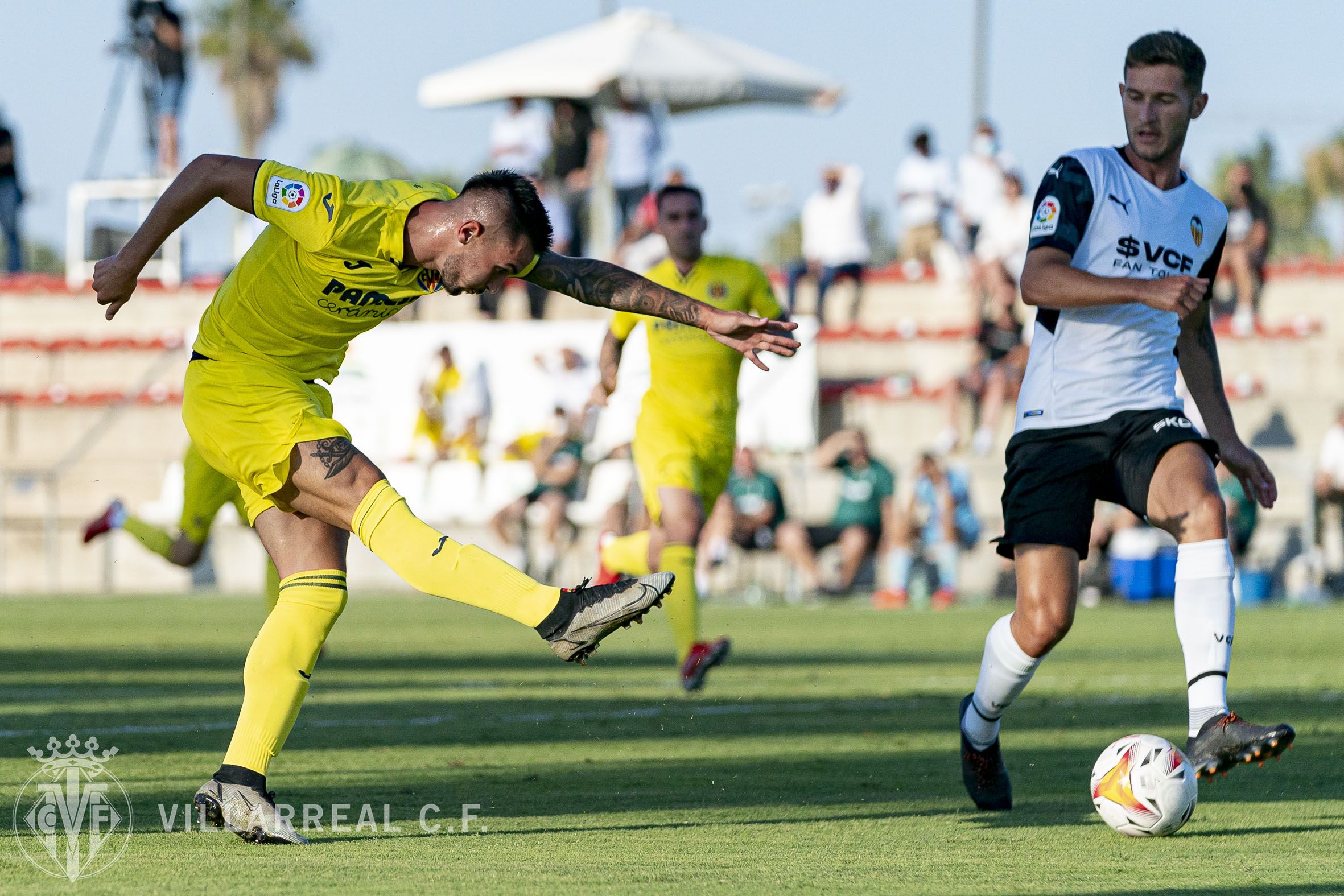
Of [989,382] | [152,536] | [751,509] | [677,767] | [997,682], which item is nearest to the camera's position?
[997,682]

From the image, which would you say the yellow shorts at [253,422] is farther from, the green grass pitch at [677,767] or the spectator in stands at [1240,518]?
the spectator in stands at [1240,518]

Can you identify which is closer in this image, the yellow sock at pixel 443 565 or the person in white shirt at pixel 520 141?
the yellow sock at pixel 443 565

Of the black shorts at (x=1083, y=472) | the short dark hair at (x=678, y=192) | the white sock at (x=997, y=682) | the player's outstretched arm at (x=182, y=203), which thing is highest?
the short dark hair at (x=678, y=192)

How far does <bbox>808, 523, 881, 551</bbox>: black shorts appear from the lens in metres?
20.3

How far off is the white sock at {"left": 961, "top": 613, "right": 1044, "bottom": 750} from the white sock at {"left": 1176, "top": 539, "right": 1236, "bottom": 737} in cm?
50

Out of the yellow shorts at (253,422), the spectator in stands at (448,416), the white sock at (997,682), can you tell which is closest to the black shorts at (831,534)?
the spectator in stands at (448,416)

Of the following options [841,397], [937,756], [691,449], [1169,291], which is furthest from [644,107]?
[1169,291]

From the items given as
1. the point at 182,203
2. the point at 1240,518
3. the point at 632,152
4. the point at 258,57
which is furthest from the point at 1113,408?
the point at 258,57

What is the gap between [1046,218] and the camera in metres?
5.83

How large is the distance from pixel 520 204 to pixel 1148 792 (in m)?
2.44

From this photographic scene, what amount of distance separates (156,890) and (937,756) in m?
3.79

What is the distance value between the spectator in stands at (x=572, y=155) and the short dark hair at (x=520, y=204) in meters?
19.2

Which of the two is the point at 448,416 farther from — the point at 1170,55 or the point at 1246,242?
the point at 1170,55

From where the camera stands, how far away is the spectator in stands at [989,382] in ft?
69.9
